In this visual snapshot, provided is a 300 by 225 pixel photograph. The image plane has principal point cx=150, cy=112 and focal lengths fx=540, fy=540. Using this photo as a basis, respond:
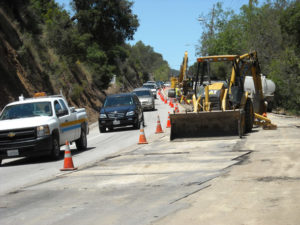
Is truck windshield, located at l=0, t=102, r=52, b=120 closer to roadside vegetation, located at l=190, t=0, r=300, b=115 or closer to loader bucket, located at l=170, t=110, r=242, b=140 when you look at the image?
loader bucket, located at l=170, t=110, r=242, b=140

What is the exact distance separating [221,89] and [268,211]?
12387 millimetres

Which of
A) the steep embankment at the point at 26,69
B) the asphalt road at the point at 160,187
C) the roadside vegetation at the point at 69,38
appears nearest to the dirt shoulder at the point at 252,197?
the asphalt road at the point at 160,187

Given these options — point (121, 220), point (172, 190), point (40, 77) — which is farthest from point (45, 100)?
point (40, 77)

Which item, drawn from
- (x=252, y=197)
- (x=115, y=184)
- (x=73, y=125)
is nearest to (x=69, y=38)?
(x=73, y=125)

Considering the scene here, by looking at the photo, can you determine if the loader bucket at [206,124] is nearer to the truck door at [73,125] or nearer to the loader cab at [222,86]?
the loader cab at [222,86]

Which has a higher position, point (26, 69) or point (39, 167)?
point (26, 69)

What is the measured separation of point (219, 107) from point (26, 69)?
61.0ft

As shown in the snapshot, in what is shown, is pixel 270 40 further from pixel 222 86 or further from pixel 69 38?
pixel 222 86

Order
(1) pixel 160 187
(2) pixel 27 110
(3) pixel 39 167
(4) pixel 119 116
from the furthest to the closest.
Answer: (4) pixel 119 116 → (2) pixel 27 110 → (3) pixel 39 167 → (1) pixel 160 187

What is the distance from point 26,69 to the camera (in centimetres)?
3441

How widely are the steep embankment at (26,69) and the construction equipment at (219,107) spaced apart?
484 inches

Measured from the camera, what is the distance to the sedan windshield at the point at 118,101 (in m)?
27.2

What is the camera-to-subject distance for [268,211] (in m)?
7.07

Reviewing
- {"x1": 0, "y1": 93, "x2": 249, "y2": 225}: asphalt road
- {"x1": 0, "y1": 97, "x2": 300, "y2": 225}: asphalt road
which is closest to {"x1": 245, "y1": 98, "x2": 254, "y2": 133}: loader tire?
{"x1": 0, "y1": 93, "x2": 249, "y2": 225}: asphalt road
